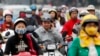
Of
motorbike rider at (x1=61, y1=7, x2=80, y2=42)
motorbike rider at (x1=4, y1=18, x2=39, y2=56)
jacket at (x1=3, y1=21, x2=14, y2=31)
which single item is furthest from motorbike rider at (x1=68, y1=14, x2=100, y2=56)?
jacket at (x1=3, y1=21, x2=14, y2=31)

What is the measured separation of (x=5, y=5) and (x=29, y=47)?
13990 millimetres

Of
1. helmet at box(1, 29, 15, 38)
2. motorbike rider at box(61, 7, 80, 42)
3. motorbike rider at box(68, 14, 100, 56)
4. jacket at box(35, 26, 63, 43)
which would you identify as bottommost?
motorbike rider at box(68, 14, 100, 56)

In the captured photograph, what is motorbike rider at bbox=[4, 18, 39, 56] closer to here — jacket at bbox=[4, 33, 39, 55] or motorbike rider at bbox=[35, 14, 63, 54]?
jacket at bbox=[4, 33, 39, 55]

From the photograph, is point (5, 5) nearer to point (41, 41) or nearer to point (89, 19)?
point (41, 41)

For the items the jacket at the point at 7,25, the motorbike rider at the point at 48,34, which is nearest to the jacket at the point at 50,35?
the motorbike rider at the point at 48,34

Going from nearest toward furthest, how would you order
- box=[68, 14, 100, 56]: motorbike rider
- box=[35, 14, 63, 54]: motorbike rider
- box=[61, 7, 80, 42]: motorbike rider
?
box=[68, 14, 100, 56]: motorbike rider
box=[35, 14, 63, 54]: motorbike rider
box=[61, 7, 80, 42]: motorbike rider

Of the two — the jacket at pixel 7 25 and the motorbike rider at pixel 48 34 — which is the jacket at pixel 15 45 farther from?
the jacket at pixel 7 25

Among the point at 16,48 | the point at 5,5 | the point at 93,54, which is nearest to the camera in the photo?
the point at 93,54

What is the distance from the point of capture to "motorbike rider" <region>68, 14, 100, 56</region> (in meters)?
6.69

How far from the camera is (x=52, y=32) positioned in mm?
9773

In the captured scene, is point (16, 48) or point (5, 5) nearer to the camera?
point (16, 48)

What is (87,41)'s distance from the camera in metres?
6.73

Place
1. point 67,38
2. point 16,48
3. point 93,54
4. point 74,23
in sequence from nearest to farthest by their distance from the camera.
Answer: point 93,54 < point 16,48 < point 67,38 < point 74,23

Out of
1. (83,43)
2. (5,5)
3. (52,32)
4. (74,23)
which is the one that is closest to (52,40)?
(52,32)
